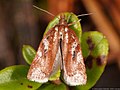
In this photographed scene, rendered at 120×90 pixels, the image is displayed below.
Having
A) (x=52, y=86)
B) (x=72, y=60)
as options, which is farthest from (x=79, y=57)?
(x=52, y=86)

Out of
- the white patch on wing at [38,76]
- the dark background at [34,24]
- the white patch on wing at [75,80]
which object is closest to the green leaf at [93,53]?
the white patch on wing at [75,80]

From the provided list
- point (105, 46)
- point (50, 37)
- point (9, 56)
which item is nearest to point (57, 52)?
point (50, 37)

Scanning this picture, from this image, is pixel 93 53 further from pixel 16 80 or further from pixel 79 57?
pixel 16 80

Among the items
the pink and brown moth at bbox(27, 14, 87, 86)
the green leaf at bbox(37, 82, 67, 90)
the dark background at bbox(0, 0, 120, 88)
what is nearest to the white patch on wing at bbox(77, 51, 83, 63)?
the pink and brown moth at bbox(27, 14, 87, 86)

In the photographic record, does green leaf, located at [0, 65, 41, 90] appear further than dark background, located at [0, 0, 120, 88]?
No

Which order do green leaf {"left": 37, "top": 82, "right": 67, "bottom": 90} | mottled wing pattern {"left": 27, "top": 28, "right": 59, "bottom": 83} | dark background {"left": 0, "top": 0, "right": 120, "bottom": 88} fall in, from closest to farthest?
1. green leaf {"left": 37, "top": 82, "right": 67, "bottom": 90}
2. mottled wing pattern {"left": 27, "top": 28, "right": 59, "bottom": 83}
3. dark background {"left": 0, "top": 0, "right": 120, "bottom": 88}

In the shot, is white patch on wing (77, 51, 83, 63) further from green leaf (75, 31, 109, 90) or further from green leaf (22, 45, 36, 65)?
green leaf (22, 45, 36, 65)

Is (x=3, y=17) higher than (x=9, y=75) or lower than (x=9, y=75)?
higher

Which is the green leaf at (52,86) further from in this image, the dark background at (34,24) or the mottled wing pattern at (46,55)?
the dark background at (34,24)

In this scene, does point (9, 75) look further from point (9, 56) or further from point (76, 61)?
point (9, 56)
